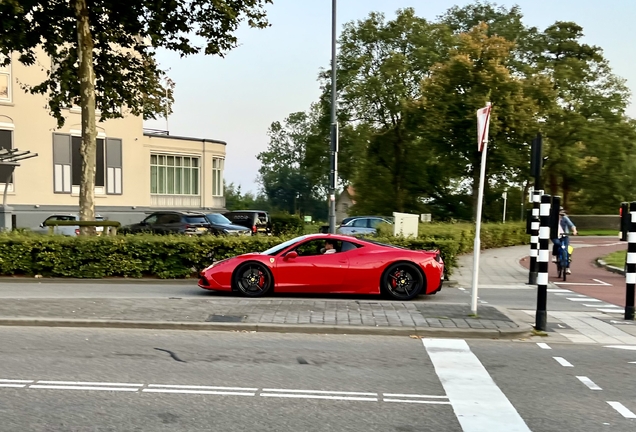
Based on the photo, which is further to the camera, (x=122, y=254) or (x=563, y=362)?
(x=122, y=254)

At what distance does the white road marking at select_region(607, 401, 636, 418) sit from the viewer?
545 centimetres

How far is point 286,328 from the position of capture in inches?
347

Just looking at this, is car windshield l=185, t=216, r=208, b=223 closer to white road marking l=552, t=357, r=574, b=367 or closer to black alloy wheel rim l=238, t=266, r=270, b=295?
black alloy wheel rim l=238, t=266, r=270, b=295

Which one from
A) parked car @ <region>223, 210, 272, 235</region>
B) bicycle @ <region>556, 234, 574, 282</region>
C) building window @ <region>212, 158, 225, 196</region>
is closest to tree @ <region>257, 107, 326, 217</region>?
building window @ <region>212, 158, 225, 196</region>

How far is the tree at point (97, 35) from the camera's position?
1883cm

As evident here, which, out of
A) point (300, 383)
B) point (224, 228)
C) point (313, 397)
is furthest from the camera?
point (224, 228)

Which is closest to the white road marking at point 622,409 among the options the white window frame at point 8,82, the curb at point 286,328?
the curb at point 286,328

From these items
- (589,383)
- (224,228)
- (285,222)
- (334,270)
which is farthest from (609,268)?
(285,222)

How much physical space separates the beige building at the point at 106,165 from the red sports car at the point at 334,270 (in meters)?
24.3

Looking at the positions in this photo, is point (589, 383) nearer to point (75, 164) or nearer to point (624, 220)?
point (624, 220)

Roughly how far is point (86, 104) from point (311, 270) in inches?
432

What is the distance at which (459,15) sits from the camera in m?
47.7

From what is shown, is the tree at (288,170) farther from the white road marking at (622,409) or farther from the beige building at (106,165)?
the white road marking at (622,409)

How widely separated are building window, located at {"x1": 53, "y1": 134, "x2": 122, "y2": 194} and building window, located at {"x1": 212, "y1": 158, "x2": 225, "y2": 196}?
8.47 m
